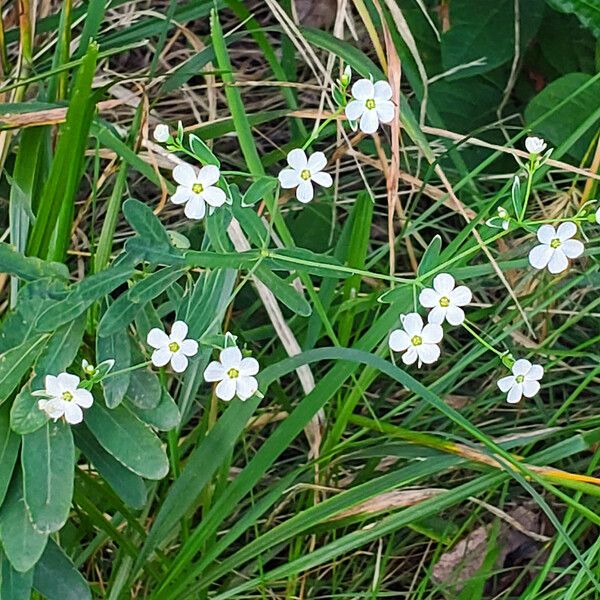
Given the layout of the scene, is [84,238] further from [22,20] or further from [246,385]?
[246,385]

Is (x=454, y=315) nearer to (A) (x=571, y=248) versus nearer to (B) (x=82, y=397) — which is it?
(A) (x=571, y=248)

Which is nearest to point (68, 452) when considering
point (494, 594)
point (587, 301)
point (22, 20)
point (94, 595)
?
point (94, 595)

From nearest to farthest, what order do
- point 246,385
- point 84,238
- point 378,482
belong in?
point 246,385
point 378,482
point 84,238

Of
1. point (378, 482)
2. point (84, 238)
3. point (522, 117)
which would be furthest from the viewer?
point (522, 117)

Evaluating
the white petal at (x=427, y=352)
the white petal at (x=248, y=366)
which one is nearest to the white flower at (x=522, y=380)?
the white petal at (x=427, y=352)

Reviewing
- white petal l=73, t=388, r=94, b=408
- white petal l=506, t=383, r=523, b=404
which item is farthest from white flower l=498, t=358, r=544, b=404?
white petal l=73, t=388, r=94, b=408
